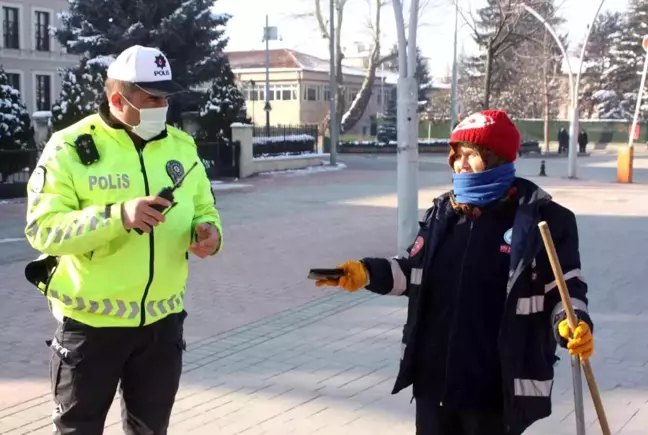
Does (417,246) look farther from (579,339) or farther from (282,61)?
(282,61)

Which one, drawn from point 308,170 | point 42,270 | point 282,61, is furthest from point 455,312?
point 282,61

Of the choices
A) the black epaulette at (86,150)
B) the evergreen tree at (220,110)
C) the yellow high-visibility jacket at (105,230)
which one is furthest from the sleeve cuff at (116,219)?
the evergreen tree at (220,110)

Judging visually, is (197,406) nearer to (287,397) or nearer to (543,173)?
(287,397)

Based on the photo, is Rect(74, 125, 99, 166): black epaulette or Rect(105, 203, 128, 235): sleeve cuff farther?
Rect(74, 125, 99, 166): black epaulette

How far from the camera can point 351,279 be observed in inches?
123

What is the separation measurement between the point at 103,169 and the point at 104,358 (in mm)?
686

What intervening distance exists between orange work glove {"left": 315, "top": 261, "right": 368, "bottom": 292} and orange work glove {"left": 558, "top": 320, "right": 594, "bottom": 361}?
30.8 inches

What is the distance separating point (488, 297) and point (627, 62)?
69391 mm

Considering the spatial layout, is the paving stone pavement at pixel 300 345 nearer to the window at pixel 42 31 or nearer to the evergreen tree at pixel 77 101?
the evergreen tree at pixel 77 101

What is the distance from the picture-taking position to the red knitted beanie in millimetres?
2924

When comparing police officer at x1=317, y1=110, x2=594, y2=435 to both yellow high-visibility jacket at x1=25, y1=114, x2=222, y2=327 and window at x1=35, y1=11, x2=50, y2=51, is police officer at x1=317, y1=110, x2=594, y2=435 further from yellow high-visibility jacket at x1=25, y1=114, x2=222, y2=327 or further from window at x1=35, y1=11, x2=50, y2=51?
window at x1=35, y1=11, x2=50, y2=51

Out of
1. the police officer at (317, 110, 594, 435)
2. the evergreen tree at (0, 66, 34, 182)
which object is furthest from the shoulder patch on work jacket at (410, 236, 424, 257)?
the evergreen tree at (0, 66, 34, 182)

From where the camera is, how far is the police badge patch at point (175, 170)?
305 centimetres

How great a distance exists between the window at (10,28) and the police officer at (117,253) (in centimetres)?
4542
